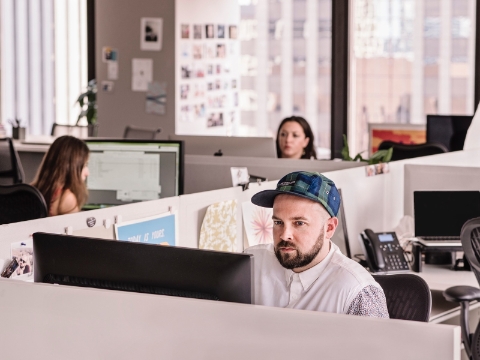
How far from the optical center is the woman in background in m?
3.74

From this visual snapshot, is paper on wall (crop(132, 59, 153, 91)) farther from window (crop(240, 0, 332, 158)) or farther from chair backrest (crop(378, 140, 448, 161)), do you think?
chair backrest (crop(378, 140, 448, 161))

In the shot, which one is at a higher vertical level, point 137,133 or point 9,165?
point 137,133

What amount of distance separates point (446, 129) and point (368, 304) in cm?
455

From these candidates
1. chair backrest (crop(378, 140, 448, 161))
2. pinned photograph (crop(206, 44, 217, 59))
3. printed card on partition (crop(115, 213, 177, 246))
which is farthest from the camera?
pinned photograph (crop(206, 44, 217, 59))

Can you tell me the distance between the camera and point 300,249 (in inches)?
72.6

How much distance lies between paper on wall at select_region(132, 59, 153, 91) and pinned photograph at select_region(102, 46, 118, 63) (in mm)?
210

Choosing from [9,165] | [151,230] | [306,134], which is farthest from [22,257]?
[9,165]

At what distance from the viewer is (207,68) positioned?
27.0ft

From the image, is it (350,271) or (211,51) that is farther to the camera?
Result: (211,51)

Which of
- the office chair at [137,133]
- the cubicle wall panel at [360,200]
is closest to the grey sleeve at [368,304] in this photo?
the cubicle wall panel at [360,200]

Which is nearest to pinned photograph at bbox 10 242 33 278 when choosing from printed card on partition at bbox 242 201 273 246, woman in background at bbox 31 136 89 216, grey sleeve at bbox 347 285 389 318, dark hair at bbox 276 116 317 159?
grey sleeve at bbox 347 285 389 318

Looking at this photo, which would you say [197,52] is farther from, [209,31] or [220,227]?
[220,227]

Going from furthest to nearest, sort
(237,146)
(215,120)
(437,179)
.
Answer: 1. (215,120)
2. (237,146)
3. (437,179)

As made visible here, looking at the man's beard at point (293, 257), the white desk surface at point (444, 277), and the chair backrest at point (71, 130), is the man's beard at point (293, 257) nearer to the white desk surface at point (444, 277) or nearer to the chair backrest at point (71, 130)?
the white desk surface at point (444, 277)
